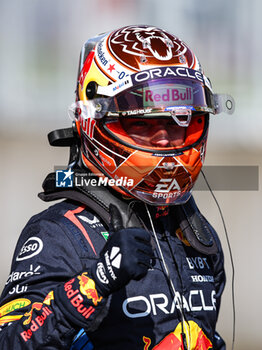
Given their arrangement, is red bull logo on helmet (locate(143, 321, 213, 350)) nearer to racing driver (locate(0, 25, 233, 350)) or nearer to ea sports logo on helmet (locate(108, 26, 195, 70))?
racing driver (locate(0, 25, 233, 350))

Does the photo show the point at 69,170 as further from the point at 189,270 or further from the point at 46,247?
the point at 189,270

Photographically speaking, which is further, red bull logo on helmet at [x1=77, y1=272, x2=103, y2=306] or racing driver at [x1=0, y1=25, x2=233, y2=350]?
racing driver at [x1=0, y1=25, x2=233, y2=350]

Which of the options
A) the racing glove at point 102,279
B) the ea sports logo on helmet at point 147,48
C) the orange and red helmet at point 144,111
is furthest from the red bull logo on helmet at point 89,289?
the ea sports logo on helmet at point 147,48

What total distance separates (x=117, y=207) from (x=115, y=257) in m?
0.46

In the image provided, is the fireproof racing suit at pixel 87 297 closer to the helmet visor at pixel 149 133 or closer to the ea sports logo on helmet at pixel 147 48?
the helmet visor at pixel 149 133

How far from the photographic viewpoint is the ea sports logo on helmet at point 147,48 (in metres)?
2.51

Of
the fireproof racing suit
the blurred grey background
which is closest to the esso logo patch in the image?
the fireproof racing suit

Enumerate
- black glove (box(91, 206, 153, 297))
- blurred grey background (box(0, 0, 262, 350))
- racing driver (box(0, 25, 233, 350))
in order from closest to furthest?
black glove (box(91, 206, 153, 297)), racing driver (box(0, 25, 233, 350)), blurred grey background (box(0, 0, 262, 350))

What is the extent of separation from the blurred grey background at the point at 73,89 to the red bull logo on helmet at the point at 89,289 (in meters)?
3.57

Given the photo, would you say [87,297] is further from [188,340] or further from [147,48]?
[147,48]

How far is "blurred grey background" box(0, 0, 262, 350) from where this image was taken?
564 centimetres

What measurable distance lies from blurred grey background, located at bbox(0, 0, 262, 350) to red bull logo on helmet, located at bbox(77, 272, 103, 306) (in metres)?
3.57

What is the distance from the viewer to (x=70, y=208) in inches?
96.0

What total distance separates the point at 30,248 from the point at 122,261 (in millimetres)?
442
